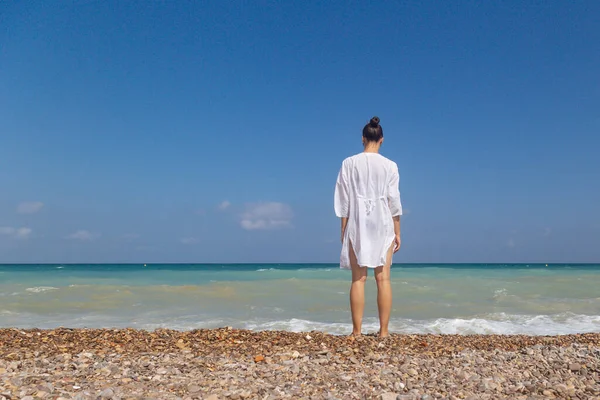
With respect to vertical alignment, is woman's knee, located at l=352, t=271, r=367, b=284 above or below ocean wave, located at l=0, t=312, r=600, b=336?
above

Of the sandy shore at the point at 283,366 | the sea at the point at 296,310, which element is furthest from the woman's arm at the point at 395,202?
the sea at the point at 296,310

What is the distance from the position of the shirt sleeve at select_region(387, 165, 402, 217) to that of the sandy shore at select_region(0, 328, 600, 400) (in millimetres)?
1202

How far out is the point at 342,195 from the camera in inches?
194

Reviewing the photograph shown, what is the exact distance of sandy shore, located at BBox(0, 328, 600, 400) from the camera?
2963 mm

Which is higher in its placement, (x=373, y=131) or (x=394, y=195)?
(x=373, y=131)

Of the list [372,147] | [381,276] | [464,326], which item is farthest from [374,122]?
[464,326]

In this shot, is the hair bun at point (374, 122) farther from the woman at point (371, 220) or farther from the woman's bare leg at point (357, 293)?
the woman's bare leg at point (357, 293)

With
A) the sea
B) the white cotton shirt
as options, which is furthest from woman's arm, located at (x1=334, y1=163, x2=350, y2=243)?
the sea

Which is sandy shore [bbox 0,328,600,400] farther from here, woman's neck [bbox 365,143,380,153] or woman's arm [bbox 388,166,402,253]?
woman's neck [bbox 365,143,380,153]

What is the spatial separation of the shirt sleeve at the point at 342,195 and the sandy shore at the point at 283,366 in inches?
47.0

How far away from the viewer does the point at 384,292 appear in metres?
4.79

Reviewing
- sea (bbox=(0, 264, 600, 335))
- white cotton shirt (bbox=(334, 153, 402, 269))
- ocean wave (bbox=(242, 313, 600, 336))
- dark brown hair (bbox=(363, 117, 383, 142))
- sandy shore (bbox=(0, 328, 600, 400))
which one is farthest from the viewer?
sea (bbox=(0, 264, 600, 335))

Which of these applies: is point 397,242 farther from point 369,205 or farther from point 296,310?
point 296,310

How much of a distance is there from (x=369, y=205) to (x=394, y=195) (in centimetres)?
26
